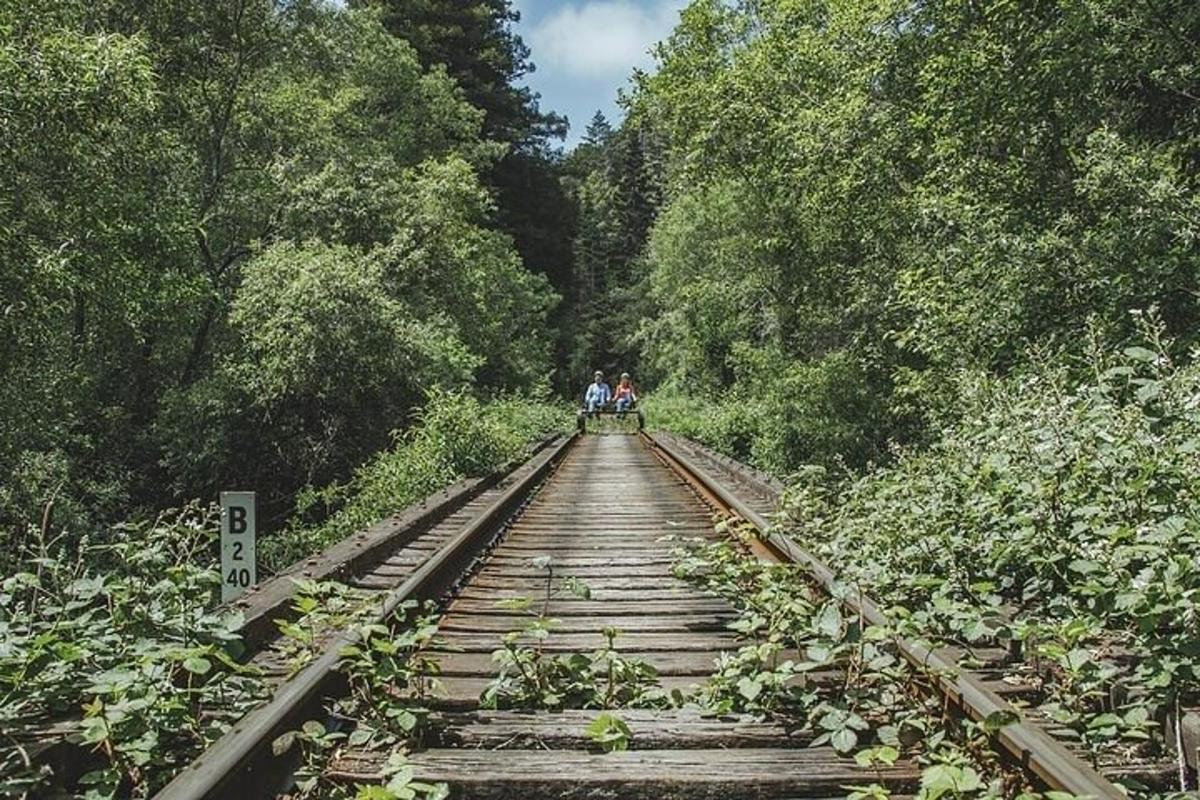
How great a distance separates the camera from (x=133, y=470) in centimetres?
1566

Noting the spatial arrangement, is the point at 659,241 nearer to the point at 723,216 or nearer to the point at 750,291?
the point at 723,216

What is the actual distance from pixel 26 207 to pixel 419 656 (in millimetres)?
10042

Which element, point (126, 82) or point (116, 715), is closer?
point (116, 715)

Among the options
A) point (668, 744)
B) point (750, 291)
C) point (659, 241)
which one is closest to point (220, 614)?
point (668, 744)

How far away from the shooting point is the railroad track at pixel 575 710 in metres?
2.44

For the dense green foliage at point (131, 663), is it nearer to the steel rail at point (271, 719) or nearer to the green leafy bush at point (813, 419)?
the steel rail at point (271, 719)

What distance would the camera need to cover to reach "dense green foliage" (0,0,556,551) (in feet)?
34.4

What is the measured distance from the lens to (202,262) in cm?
1878

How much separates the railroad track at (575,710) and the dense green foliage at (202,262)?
217 inches

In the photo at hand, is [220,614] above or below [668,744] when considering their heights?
above

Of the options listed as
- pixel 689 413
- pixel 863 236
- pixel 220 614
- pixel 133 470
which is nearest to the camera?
pixel 220 614

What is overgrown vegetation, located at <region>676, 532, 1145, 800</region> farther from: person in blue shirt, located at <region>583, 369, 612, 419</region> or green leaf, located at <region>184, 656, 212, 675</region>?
person in blue shirt, located at <region>583, 369, 612, 419</region>

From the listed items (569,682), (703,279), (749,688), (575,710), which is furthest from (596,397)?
(749,688)

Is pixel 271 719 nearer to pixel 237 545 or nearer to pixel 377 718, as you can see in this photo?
pixel 377 718
